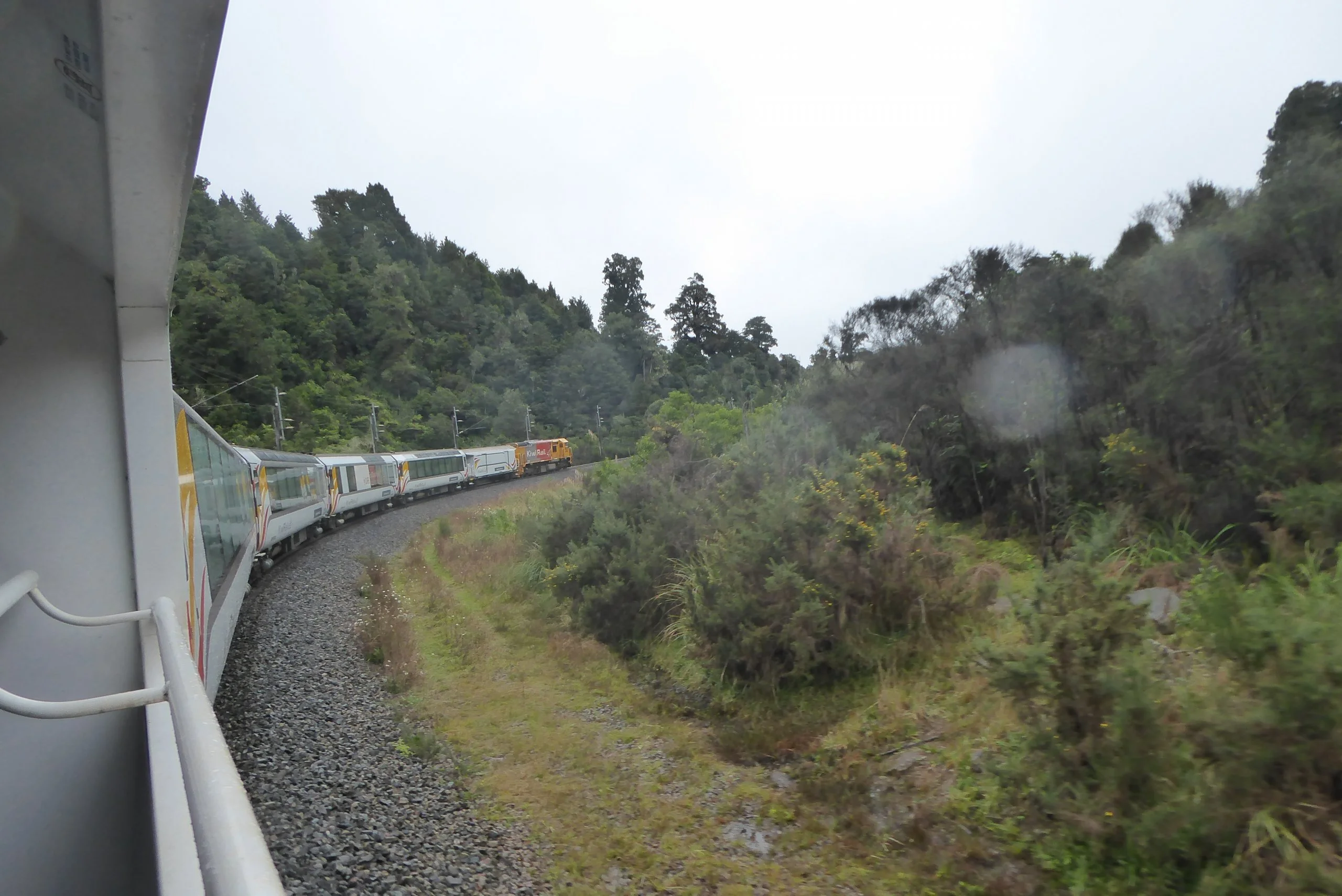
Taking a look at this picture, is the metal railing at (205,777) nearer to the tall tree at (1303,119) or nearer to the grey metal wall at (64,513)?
the grey metal wall at (64,513)

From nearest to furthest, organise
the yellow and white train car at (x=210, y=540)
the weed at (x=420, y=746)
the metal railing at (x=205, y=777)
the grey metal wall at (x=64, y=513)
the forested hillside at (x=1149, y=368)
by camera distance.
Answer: the metal railing at (x=205, y=777) < the grey metal wall at (x=64, y=513) < the yellow and white train car at (x=210, y=540) < the weed at (x=420, y=746) < the forested hillside at (x=1149, y=368)

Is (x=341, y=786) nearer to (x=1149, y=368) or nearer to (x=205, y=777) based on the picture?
(x=205, y=777)

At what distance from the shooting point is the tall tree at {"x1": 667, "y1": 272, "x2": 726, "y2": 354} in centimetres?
6119

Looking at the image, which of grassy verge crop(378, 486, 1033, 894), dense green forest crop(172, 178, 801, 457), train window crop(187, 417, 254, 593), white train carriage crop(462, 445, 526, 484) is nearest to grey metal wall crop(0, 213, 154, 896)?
train window crop(187, 417, 254, 593)

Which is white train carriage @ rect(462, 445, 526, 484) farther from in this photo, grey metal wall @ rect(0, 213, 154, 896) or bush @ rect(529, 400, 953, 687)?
grey metal wall @ rect(0, 213, 154, 896)

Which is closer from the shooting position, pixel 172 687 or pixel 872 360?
pixel 172 687

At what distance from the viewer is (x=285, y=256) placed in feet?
197

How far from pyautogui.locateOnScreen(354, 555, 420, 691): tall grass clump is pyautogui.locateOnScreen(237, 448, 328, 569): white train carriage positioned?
300 cm

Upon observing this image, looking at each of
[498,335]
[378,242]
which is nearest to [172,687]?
[498,335]

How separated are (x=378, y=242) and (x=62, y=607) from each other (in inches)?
3691

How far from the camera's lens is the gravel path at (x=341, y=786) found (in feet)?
14.7

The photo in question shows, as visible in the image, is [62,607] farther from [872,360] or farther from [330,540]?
[330,540]

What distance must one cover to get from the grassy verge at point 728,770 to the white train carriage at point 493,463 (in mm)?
28821

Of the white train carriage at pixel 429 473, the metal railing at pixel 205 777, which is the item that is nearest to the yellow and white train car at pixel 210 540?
the metal railing at pixel 205 777
